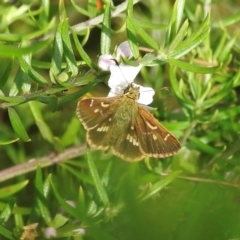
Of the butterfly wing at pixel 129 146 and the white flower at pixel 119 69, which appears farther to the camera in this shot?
the butterfly wing at pixel 129 146

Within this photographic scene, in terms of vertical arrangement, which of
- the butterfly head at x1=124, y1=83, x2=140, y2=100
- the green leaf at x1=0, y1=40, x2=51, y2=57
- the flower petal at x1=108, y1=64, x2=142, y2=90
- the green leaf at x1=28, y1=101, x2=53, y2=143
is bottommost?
the green leaf at x1=28, y1=101, x2=53, y2=143

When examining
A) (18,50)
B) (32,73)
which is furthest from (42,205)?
(18,50)

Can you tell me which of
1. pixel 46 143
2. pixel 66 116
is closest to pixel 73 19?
pixel 66 116

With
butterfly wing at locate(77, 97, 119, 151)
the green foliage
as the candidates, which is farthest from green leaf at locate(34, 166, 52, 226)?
butterfly wing at locate(77, 97, 119, 151)

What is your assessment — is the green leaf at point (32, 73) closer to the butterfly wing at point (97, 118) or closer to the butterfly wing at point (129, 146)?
the butterfly wing at point (97, 118)

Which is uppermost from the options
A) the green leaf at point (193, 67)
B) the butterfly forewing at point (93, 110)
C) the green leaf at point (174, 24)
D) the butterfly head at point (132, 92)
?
the green leaf at point (174, 24)

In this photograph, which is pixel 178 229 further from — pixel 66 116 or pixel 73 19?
pixel 73 19

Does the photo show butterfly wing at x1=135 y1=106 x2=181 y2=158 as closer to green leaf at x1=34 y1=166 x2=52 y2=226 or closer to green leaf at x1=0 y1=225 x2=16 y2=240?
green leaf at x1=34 y1=166 x2=52 y2=226

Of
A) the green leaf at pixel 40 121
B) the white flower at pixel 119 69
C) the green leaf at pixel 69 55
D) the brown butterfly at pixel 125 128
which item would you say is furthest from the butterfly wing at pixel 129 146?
the green leaf at pixel 40 121
